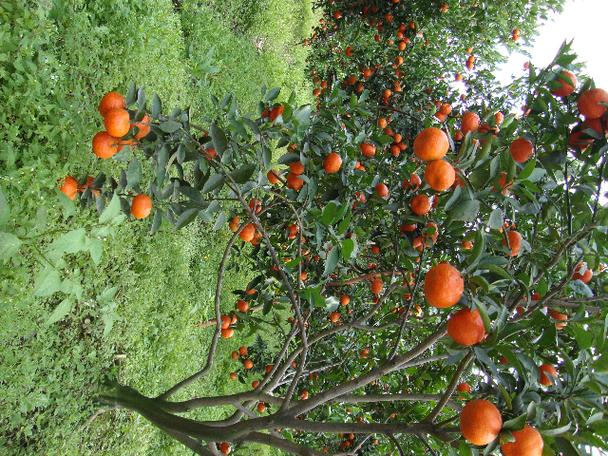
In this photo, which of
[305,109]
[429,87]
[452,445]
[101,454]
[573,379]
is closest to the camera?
[573,379]

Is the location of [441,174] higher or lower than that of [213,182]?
higher

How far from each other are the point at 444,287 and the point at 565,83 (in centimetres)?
95

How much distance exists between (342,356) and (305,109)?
1677 mm

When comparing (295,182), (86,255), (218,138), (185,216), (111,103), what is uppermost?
(111,103)

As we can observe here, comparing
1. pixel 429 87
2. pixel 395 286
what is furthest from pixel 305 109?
pixel 429 87

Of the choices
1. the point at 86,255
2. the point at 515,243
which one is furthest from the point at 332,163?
the point at 86,255

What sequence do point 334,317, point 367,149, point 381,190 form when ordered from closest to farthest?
point 381,190, point 367,149, point 334,317

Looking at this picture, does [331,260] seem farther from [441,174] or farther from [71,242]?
[71,242]

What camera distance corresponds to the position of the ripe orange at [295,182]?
7.55 ft

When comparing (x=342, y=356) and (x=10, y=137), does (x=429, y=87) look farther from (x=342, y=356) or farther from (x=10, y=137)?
(x=10, y=137)

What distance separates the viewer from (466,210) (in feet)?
4.97

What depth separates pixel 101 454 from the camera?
9.93ft

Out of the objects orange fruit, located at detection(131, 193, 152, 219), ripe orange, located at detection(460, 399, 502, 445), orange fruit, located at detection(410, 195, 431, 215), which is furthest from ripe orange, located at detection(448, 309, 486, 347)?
orange fruit, located at detection(131, 193, 152, 219)

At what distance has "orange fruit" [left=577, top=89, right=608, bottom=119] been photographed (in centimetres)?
161
